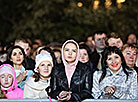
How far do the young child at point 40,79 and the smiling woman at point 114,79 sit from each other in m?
0.73

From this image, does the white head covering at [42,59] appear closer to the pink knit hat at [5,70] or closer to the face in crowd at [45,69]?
the face in crowd at [45,69]

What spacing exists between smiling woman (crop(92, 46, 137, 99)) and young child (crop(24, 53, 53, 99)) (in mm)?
734

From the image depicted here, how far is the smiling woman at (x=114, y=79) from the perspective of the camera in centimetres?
459

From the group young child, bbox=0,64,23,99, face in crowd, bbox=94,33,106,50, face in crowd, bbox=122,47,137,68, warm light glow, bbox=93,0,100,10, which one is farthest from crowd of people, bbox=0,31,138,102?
warm light glow, bbox=93,0,100,10

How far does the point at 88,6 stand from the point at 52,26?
1.59 meters

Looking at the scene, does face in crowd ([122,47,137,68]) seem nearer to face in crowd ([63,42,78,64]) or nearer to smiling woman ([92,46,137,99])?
smiling woman ([92,46,137,99])

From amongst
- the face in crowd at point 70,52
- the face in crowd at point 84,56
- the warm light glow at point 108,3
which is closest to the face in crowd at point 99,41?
the face in crowd at point 84,56

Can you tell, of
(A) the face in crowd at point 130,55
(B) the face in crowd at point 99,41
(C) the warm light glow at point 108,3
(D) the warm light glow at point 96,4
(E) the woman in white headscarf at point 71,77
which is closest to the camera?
(E) the woman in white headscarf at point 71,77

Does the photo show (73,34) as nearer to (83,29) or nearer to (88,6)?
(83,29)

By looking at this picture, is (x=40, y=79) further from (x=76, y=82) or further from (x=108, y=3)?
(x=108, y=3)

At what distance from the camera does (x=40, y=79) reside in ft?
16.0

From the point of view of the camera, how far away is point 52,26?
11.2m

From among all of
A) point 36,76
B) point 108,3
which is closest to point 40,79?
point 36,76

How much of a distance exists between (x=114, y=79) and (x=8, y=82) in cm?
161
